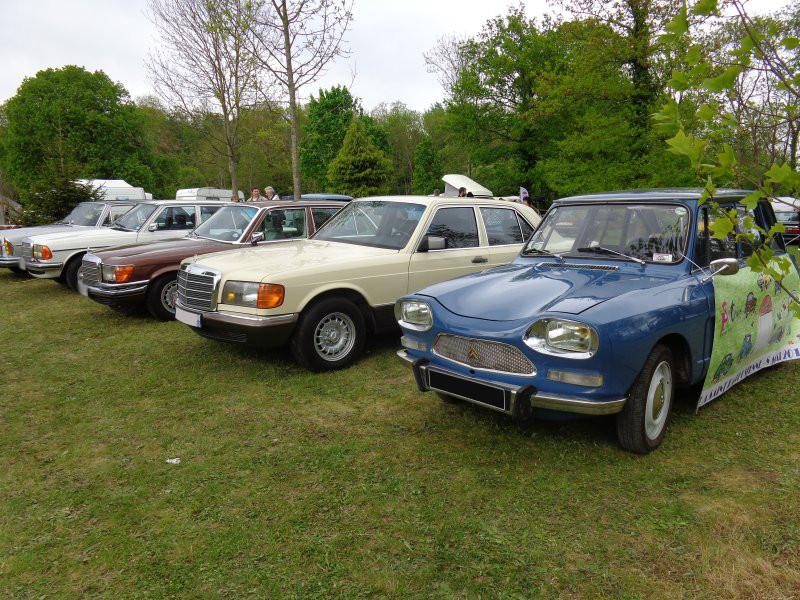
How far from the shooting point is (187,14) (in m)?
15.2

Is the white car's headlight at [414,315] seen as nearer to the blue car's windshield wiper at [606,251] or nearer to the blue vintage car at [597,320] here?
the blue vintage car at [597,320]

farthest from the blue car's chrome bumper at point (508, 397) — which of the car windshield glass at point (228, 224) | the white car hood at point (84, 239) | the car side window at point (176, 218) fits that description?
the white car hood at point (84, 239)

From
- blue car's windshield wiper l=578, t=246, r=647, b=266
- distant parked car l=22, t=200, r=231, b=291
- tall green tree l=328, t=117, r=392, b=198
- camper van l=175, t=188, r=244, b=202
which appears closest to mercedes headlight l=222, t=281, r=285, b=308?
blue car's windshield wiper l=578, t=246, r=647, b=266

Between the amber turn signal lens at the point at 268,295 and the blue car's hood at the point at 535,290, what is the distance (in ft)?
5.63

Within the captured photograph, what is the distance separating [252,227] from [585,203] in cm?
484

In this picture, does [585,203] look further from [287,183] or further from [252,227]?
[287,183]

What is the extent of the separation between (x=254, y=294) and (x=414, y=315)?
73.0 inches

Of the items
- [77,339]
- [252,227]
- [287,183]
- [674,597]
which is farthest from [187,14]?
[287,183]

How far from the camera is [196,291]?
5668 mm

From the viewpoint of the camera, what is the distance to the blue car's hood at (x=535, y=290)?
3.52m

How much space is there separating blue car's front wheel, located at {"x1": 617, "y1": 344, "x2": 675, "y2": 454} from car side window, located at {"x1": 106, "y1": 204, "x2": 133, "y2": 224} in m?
11.3

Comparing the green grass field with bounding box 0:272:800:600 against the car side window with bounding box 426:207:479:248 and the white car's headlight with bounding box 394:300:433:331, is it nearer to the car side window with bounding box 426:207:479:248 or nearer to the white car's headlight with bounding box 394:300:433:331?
the white car's headlight with bounding box 394:300:433:331

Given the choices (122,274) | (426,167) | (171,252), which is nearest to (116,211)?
(171,252)

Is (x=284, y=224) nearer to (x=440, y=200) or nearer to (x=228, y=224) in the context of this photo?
(x=228, y=224)
